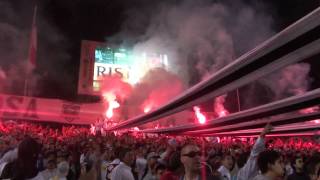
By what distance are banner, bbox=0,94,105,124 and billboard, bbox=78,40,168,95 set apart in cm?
498

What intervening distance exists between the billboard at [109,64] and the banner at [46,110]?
498 centimetres

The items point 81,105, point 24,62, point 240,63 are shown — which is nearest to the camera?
point 240,63

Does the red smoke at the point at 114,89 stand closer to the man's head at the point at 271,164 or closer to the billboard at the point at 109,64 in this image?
the billboard at the point at 109,64

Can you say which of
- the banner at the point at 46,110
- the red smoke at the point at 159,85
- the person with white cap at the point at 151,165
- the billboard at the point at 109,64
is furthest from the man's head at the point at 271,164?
the billboard at the point at 109,64

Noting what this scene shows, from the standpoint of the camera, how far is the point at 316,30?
67.2 inches

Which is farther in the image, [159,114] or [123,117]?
[123,117]

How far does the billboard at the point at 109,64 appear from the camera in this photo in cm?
2361

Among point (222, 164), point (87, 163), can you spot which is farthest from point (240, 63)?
point (87, 163)

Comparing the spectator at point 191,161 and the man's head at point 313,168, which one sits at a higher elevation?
the spectator at point 191,161

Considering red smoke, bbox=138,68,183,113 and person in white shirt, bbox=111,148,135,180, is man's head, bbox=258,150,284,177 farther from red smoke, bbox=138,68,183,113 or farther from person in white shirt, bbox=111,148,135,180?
red smoke, bbox=138,68,183,113

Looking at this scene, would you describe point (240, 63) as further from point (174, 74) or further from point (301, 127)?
point (174, 74)

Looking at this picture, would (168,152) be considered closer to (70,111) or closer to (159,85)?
(70,111)

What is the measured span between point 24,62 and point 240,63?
23.6 meters

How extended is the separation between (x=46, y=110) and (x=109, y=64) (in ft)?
26.8
